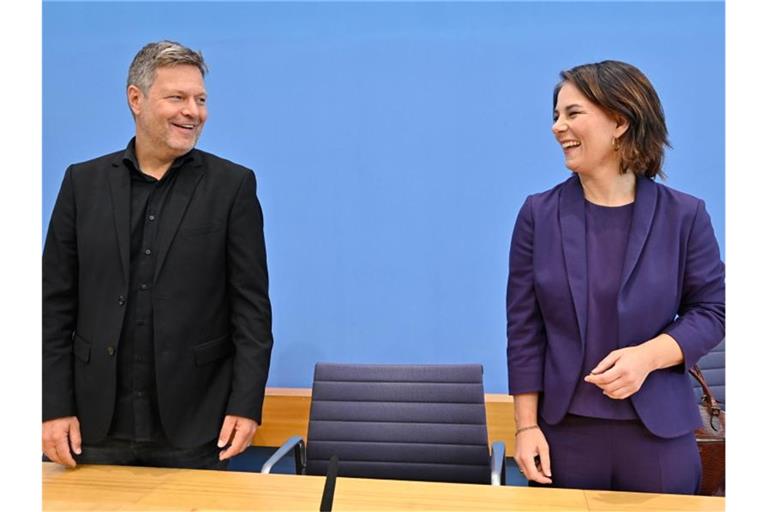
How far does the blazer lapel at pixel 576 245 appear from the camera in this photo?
5.39 ft

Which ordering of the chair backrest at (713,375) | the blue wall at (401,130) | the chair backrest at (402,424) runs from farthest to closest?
the blue wall at (401,130) < the chair backrest at (713,375) < the chair backrest at (402,424)

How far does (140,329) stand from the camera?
1.85 metres

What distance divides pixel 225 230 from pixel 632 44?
2.09m

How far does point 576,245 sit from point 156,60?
1208mm

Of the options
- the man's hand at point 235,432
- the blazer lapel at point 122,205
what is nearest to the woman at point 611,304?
the man's hand at point 235,432

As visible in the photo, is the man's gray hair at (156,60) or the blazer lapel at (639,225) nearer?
the blazer lapel at (639,225)

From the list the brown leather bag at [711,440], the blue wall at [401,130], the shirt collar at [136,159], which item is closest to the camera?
the shirt collar at [136,159]

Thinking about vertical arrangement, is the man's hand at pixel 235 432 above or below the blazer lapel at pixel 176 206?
below

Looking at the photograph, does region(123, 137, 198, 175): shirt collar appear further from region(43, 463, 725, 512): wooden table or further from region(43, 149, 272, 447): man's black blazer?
region(43, 463, 725, 512): wooden table

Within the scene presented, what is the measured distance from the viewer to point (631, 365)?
1511 millimetres

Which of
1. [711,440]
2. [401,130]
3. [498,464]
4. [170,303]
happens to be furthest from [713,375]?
[170,303]

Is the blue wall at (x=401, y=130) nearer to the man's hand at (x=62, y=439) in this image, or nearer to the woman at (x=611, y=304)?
the woman at (x=611, y=304)
